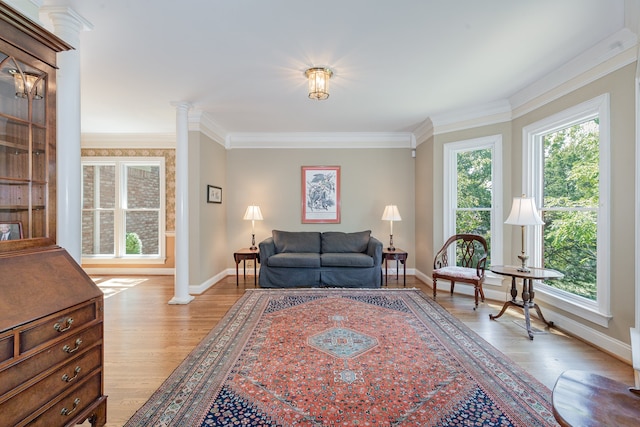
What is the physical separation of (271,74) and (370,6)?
1318mm

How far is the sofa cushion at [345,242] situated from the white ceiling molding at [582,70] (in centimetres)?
285

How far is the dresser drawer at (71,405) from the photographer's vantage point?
131 centimetres

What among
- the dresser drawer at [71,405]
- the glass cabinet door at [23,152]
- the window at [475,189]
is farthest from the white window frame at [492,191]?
the glass cabinet door at [23,152]

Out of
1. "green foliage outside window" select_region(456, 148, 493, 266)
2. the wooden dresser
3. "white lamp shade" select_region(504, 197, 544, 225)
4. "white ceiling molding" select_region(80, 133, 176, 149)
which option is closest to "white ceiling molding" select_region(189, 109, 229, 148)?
"white ceiling molding" select_region(80, 133, 176, 149)

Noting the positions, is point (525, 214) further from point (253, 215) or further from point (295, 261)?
point (253, 215)

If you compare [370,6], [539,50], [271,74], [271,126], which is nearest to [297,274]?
[271,126]

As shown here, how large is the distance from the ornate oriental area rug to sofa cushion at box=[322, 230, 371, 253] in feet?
5.92

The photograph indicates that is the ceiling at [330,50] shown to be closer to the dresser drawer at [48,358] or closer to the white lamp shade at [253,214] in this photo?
the white lamp shade at [253,214]

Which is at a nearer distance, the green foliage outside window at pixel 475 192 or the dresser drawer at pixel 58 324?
the dresser drawer at pixel 58 324

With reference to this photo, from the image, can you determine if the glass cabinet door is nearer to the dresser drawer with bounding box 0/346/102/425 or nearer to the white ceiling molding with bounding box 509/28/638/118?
the dresser drawer with bounding box 0/346/102/425

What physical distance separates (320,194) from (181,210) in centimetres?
247

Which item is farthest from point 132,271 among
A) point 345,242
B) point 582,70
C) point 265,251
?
point 582,70

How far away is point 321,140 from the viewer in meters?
5.39

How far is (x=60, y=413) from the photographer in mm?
1378
